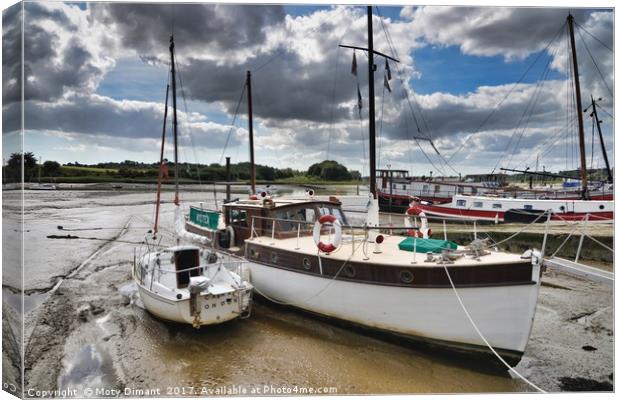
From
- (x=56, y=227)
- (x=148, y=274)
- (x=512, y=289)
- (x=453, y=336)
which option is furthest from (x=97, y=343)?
(x=56, y=227)

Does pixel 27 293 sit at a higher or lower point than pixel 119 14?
lower

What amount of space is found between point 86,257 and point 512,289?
1475 centimetres

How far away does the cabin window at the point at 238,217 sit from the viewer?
35.2ft

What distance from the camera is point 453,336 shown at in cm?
657

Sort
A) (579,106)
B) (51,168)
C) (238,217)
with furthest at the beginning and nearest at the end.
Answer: (238,217) → (579,106) → (51,168)

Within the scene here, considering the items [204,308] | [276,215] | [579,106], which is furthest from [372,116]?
[204,308]

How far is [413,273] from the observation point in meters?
6.60

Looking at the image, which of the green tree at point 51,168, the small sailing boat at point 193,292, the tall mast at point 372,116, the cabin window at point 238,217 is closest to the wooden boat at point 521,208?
the tall mast at point 372,116

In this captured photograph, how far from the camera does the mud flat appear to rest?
6.21 m

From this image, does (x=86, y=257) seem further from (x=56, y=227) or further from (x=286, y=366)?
(x=286, y=366)

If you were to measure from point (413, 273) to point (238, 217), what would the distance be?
5830 mm
